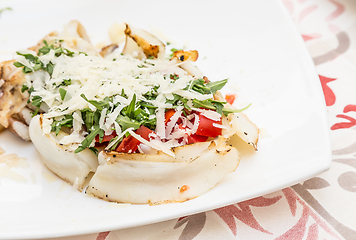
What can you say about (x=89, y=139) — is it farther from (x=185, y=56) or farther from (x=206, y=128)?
(x=185, y=56)

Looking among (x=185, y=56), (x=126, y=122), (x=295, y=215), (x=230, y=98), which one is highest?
(x=185, y=56)

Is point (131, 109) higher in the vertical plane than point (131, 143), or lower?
higher

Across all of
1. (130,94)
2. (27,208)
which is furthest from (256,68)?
(27,208)

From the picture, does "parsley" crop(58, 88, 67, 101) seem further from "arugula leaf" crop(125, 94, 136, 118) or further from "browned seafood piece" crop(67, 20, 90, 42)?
"browned seafood piece" crop(67, 20, 90, 42)

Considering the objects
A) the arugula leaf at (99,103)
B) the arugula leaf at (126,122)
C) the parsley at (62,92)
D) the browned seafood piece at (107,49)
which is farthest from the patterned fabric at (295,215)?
the browned seafood piece at (107,49)

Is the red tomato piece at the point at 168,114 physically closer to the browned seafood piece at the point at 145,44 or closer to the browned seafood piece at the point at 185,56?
the browned seafood piece at the point at 185,56

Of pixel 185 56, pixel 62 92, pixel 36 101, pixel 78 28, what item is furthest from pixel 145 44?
pixel 36 101
